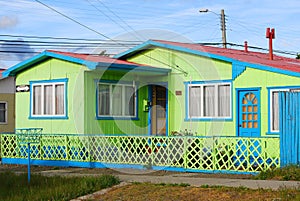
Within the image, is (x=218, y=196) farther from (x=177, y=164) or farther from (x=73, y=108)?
(x=73, y=108)

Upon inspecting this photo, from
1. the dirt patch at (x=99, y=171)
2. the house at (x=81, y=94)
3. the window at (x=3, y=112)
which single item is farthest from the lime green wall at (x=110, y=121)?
the window at (x=3, y=112)

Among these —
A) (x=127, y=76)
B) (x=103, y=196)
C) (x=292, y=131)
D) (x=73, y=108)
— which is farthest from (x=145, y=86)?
(x=103, y=196)

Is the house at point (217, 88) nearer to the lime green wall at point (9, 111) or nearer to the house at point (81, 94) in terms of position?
the house at point (81, 94)

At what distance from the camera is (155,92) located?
842 inches

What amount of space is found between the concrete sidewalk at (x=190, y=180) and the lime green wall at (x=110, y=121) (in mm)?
2516

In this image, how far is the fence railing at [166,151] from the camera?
49.1ft

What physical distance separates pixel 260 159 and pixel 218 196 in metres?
4.13

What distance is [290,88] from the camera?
1705cm

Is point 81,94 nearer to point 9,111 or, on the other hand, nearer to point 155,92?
point 155,92

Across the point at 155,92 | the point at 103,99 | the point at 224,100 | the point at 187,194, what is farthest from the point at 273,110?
the point at 187,194

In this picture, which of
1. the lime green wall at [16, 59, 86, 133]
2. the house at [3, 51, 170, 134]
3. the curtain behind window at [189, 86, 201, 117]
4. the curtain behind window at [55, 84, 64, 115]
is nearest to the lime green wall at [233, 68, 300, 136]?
the curtain behind window at [189, 86, 201, 117]

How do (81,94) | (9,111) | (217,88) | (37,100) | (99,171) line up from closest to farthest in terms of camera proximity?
(99,171) → (81,94) → (217,88) → (37,100) → (9,111)

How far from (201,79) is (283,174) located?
6.42 m

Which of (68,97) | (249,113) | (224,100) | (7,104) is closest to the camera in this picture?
(249,113)
